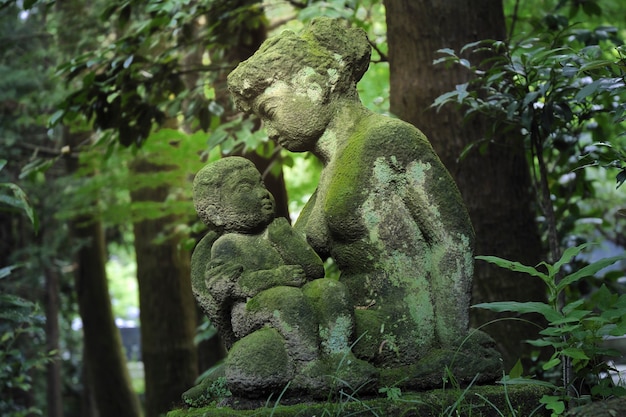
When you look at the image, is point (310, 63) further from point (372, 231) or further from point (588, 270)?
point (588, 270)

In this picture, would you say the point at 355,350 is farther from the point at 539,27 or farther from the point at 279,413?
the point at 539,27

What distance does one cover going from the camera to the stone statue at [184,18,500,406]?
12.4 feet

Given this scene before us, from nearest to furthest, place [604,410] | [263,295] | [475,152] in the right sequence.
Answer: [604,410], [263,295], [475,152]

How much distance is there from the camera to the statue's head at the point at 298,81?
4.10 m

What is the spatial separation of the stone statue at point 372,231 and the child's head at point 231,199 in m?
0.04

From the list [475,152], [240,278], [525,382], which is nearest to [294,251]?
[240,278]

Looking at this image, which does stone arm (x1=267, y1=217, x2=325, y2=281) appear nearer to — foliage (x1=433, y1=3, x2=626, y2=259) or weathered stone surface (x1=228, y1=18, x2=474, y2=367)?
weathered stone surface (x1=228, y1=18, x2=474, y2=367)

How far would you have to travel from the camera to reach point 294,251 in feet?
12.8

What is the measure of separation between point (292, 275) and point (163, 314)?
7.22 metres

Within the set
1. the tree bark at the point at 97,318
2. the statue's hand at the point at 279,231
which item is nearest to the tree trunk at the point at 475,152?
the statue's hand at the point at 279,231

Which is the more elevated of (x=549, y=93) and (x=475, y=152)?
(x=549, y=93)

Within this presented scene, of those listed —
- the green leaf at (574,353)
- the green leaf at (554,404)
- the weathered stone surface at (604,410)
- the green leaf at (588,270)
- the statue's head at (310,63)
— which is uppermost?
the statue's head at (310,63)

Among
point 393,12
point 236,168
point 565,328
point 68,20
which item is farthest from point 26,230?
point 565,328

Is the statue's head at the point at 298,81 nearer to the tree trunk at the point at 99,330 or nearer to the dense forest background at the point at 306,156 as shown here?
the dense forest background at the point at 306,156
